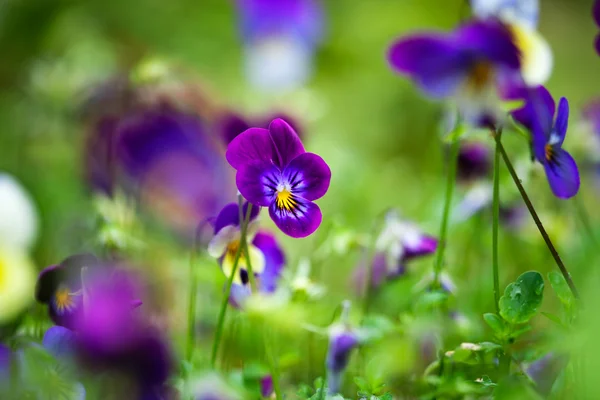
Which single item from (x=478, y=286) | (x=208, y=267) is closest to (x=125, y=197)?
(x=208, y=267)

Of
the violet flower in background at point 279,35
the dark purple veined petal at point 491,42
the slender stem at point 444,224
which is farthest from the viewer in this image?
the violet flower in background at point 279,35

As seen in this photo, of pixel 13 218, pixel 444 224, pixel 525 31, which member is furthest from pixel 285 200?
pixel 13 218

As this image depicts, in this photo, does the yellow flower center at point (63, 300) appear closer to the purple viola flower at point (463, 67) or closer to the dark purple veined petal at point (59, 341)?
the dark purple veined petal at point (59, 341)

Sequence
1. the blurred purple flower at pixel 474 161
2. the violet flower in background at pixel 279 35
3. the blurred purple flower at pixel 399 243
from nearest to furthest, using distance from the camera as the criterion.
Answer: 1. the blurred purple flower at pixel 399 243
2. the blurred purple flower at pixel 474 161
3. the violet flower in background at pixel 279 35

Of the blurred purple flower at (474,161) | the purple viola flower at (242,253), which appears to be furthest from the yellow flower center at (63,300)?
the blurred purple flower at (474,161)

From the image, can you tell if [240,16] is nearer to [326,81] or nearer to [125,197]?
[326,81]
